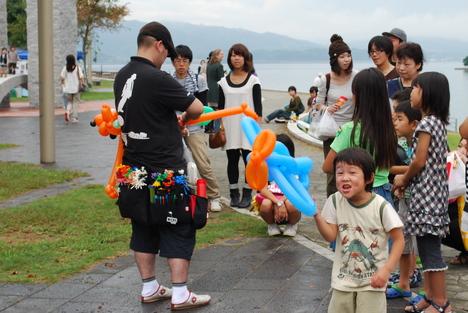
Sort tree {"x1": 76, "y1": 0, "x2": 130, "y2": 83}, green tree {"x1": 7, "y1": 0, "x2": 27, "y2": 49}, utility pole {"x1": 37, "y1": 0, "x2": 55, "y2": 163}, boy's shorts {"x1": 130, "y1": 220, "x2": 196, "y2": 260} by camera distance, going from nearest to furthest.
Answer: boy's shorts {"x1": 130, "y1": 220, "x2": 196, "y2": 260} → utility pole {"x1": 37, "y1": 0, "x2": 55, "y2": 163} → tree {"x1": 76, "y1": 0, "x2": 130, "y2": 83} → green tree {"x1": 7, "y1": 0, "x2": 27, "y2": 49}

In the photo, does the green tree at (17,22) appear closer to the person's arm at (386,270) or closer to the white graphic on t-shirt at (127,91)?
the white graphic on t-shirt at (127,91)

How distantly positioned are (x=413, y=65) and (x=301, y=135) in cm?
1002

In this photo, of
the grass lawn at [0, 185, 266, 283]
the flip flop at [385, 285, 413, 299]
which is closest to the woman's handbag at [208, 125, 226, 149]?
the grass lawn at [0, 185, 266, 283]

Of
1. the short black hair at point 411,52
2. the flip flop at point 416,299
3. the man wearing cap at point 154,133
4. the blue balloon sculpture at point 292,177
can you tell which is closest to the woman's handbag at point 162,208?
the man wearing cap at point 154,133

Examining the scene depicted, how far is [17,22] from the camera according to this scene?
50219 millimetres

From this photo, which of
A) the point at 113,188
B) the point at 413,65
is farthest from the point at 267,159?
the point at 413,65

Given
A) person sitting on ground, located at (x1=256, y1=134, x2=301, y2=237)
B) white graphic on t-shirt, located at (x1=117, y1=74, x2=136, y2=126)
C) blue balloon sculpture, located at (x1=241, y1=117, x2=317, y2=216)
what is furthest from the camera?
person sitting on ground, located at (x1=256, y1=134, x2=301, y2=237)

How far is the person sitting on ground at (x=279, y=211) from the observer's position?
21.6ft

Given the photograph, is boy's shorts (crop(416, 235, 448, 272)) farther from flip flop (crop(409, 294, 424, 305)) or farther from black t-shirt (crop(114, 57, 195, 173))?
black t-shirt (crop(114, 57, 195, 173))

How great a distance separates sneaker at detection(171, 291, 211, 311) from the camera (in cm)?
483

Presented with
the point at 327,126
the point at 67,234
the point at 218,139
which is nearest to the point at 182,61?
the point at 218,139

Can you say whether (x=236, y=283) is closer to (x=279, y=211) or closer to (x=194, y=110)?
(x=279, y=211)

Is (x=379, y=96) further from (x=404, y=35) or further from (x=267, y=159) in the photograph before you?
(x=404, y=35)

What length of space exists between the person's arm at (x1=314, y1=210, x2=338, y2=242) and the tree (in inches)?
1642
